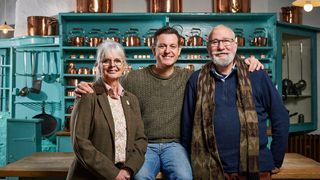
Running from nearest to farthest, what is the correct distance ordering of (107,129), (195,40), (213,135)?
1. (107,129)
2. (213,135)
3. (195,40)

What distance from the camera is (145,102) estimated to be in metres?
2.80

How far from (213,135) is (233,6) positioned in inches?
156

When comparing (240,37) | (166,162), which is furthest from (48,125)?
(166,162)

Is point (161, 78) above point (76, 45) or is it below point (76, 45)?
below

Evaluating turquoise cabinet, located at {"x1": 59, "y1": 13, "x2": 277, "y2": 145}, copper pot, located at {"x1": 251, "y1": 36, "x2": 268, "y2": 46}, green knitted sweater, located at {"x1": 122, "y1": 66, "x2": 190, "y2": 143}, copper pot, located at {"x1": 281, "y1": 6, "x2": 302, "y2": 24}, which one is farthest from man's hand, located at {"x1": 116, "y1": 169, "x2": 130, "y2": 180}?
copper pot, located at {"x1": 281, "y1": 6, "x2": 302, "y2": 24}

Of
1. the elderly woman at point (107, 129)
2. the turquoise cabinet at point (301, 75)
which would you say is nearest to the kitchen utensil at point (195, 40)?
the turquoise cabinet at point (301, 75)

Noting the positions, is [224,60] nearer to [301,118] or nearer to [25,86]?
[301,118]

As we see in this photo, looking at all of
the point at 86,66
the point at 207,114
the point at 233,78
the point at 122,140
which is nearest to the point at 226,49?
the point at 233,78

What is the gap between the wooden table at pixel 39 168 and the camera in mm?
2840

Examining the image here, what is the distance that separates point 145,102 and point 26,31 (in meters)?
4.94

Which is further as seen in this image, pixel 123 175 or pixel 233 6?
pixel 233 6

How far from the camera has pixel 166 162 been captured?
2656mm

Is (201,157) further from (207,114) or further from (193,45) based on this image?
(193,45)

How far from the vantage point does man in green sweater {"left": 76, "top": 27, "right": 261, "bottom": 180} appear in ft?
8.79
